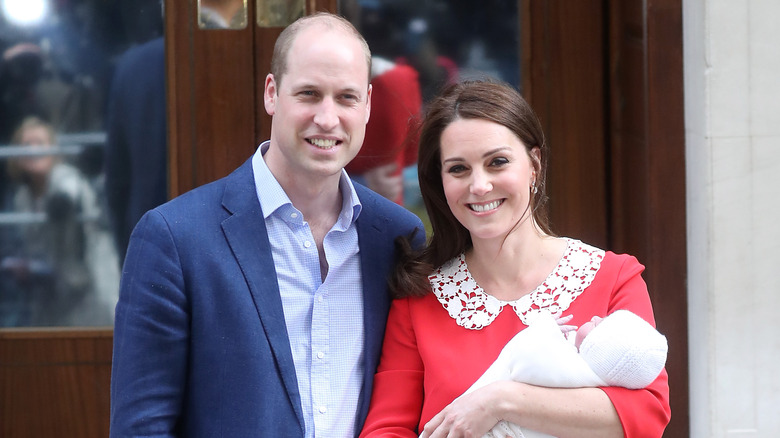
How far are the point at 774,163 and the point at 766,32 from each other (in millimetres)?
407

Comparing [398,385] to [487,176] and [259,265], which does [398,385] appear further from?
[487,176]

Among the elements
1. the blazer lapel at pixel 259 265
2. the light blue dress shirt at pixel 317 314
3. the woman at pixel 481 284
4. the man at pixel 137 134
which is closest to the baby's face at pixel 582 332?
the woman at pixel 481 284

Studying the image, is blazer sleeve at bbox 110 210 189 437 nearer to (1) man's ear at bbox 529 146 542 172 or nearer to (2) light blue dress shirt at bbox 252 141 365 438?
(2) light blue dress shirt at bbox 252 141 365 438

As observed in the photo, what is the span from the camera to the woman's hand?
2188mm

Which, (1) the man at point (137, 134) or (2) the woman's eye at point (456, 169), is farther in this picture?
(1) the man at point (137, 134)

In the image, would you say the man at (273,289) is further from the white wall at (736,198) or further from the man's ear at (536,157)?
the white wall at (736,198)

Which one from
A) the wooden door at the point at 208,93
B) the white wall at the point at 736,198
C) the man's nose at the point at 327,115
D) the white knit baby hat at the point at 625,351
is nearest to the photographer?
the white knit baby hat at the point at 625,351

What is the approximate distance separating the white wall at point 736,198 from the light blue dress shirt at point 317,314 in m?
1.26

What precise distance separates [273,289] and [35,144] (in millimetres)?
1444

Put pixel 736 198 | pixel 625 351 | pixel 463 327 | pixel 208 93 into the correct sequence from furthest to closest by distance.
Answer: pixel 208 93 < pixel 736 198 < pixel 463 327 < pixel 625 351

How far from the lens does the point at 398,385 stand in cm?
242

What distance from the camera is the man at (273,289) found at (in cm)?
224

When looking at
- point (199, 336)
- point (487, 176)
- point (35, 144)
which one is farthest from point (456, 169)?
point (35, 144)

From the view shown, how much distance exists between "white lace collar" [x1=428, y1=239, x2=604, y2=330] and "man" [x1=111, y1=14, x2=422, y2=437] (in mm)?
184
